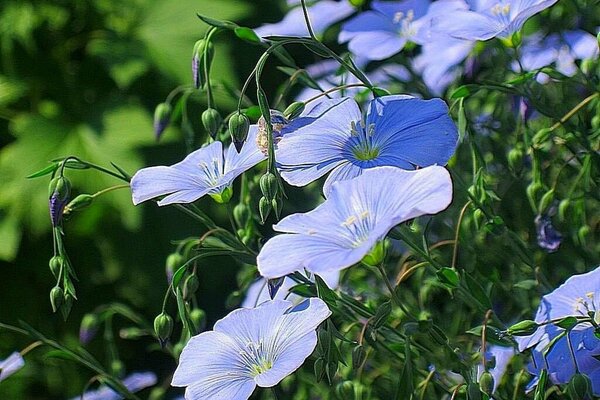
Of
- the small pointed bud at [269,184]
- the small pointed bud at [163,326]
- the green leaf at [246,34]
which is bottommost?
the small pointed bud at [163,326]

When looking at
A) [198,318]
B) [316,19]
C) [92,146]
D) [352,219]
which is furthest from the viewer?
[92,146]

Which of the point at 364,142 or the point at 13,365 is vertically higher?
the point at 364,142

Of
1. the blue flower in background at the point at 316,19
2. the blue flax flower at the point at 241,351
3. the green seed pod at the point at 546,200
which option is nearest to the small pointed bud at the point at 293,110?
the blue flax flower at the point at 241,351

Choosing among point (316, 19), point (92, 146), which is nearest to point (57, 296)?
point (316, 19)

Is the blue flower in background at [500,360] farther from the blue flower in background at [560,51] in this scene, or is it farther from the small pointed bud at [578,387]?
the blue flower in background at [560,51]

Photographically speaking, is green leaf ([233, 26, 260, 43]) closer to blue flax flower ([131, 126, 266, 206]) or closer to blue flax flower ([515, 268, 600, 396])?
blue flax flower ([131, 126, 266, 206])

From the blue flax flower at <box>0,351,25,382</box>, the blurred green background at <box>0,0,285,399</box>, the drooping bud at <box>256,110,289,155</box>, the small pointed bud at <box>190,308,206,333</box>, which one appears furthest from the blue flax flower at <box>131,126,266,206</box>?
the blurred green background at <box>0,0,285,399</box>

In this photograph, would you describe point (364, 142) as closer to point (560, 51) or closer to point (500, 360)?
point (500, 360)
